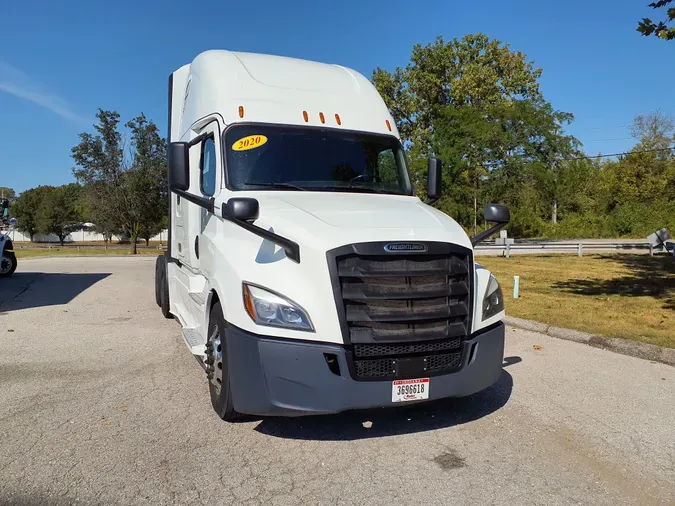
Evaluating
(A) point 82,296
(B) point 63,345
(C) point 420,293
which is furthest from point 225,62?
(A) point 82,296

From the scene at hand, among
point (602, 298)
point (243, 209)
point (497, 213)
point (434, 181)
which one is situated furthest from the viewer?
point (602, 298)

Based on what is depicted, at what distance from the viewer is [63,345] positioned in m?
7.05

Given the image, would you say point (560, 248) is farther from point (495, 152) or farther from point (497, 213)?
point (497, 213)

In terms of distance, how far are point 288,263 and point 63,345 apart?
4733 mm

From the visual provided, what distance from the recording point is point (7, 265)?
16047 millimetres

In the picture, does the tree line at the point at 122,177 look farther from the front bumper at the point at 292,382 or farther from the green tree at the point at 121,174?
the front bumper at the point at 292,382

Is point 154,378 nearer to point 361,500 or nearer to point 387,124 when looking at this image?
point 361,500

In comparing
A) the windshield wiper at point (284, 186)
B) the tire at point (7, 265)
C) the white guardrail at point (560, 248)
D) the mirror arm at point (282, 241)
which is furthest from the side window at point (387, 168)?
the white guardrail at point (560, 248)

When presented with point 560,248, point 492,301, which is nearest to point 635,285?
point 492,301

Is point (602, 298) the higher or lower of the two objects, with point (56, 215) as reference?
lower

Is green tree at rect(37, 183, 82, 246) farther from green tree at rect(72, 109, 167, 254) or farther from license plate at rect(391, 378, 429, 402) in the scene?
license plate at rect(391, 378, 429, 402)

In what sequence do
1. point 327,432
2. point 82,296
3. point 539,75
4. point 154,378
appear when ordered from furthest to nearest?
point 539,75 < point 82,296 < point 154,378 < point 327,432

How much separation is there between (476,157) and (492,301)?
28.4m

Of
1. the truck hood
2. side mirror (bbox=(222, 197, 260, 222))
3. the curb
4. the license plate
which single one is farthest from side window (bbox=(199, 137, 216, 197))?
the curb
